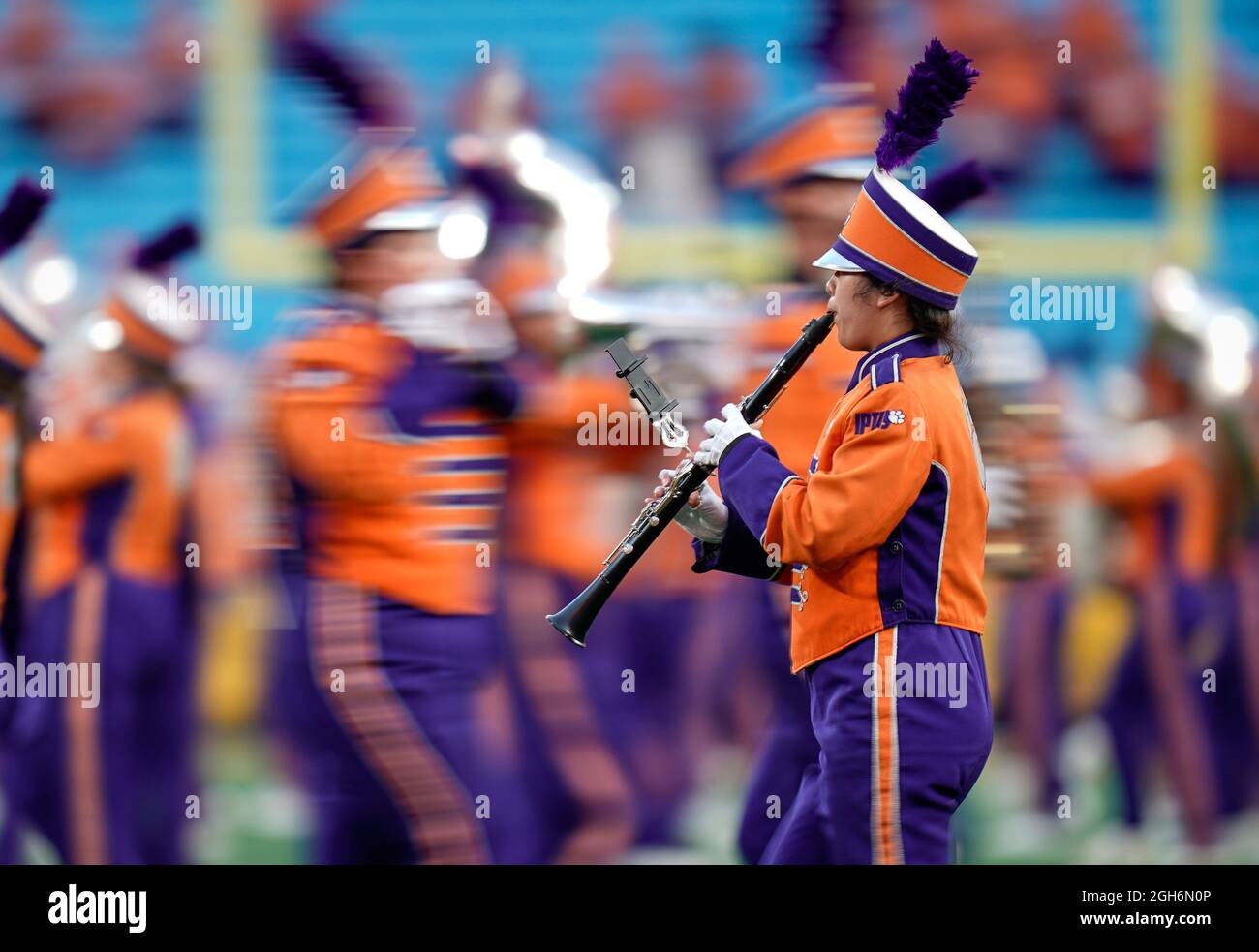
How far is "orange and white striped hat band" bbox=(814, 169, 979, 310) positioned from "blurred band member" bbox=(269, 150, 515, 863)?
1.28 m

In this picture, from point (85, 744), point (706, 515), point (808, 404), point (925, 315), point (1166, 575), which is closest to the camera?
point (925, 315)

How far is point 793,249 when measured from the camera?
15.1ft

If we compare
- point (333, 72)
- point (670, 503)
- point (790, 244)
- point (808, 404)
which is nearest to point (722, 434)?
point (670, 503)

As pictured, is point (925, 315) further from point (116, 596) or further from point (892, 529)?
point (116, 596)

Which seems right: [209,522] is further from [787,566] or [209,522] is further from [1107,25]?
[1107,25]

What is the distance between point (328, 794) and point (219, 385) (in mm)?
1009

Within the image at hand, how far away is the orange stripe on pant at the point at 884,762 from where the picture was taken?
11.6ft

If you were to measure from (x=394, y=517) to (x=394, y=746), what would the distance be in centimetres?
53

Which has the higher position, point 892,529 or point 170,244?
point 170,244

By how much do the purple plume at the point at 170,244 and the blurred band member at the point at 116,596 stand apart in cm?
10

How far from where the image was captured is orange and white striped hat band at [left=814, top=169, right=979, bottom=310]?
3584 millimetres

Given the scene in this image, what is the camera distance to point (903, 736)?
11.6ft
